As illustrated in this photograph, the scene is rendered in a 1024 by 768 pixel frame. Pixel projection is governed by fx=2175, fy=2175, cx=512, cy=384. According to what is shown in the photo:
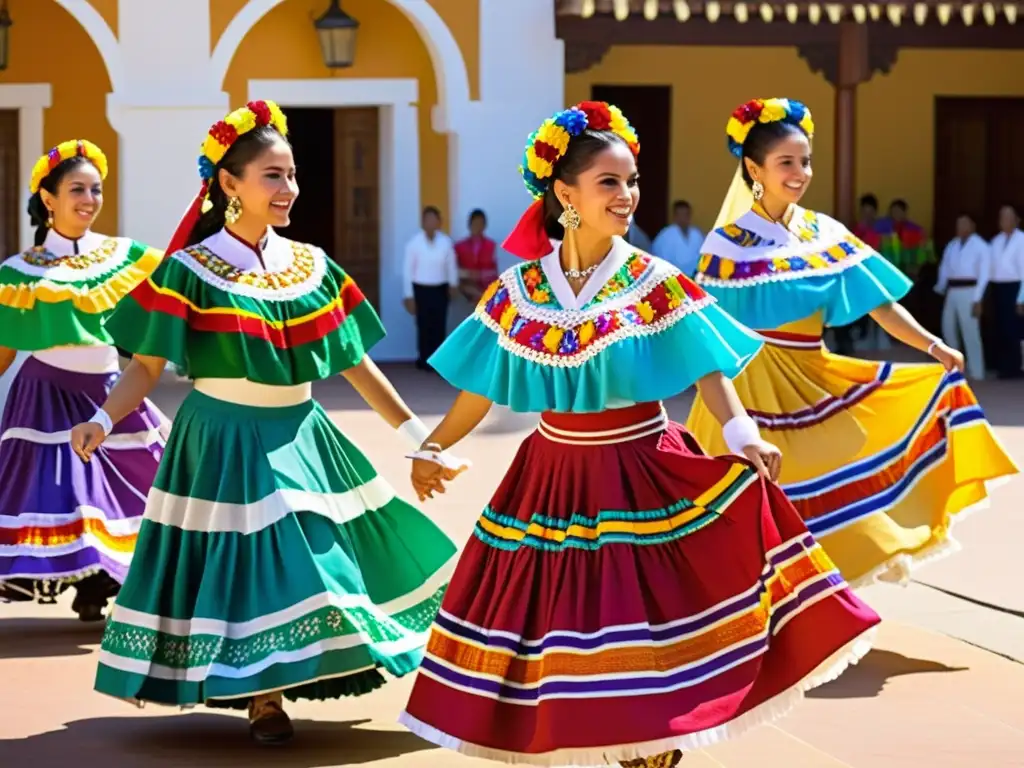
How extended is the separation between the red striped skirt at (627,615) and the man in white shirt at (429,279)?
12.6m

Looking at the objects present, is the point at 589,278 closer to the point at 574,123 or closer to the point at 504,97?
the point at 574,123

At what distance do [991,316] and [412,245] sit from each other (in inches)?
186

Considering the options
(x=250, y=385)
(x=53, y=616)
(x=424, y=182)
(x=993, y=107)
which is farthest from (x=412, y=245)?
(x=250, y=385)

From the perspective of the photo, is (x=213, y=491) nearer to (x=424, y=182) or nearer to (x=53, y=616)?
(x=53, y=616)

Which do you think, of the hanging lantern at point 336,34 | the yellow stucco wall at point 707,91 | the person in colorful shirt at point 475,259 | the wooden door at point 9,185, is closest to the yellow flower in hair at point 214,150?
the person in colorful shirt at point 475,259

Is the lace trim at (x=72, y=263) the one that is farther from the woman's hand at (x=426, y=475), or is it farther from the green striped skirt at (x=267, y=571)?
the woman's hand at (x=426, y=475)

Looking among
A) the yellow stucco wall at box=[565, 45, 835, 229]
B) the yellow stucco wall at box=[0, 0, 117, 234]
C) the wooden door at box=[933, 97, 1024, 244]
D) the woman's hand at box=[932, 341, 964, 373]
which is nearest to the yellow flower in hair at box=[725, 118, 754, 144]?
the woman's hand at box=[932, 341, 964, 373]

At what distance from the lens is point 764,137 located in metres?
6.97

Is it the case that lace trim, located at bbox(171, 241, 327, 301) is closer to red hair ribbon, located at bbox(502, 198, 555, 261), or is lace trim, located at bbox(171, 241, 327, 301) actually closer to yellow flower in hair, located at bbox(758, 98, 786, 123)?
red hair ribbon, located at bbox(502, 198, 555, 261)

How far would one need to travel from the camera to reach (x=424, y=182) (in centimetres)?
1872

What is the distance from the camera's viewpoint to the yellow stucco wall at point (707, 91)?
19.8 meters

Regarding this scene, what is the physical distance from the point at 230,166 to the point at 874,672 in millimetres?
2455

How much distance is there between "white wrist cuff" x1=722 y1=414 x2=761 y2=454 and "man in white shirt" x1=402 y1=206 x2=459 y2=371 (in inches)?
498

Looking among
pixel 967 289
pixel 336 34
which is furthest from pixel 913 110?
pixel 336 34
